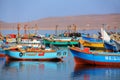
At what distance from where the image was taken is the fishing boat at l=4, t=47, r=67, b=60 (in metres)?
25.5

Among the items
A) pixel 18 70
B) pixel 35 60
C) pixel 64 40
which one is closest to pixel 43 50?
pixel 35 60

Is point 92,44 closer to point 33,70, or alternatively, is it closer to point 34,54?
point 34,54

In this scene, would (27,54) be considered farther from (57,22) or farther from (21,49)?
(57,22)

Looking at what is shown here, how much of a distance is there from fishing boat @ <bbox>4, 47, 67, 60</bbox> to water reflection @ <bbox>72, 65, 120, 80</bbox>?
7.80 ft

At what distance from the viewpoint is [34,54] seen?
25688mm

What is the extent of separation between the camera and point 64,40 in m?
44.2

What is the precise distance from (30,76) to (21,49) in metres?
5.79

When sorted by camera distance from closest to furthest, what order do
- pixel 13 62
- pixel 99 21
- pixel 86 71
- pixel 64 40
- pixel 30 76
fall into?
1. pixel 30 76
2. pixel 86 71
3. pixel 13 62
4. pixel 64 40
5. pixel 99 21

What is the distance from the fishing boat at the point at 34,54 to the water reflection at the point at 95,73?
2376 mm

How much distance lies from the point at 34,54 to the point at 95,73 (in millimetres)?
5719

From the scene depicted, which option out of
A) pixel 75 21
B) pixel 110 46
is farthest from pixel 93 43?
pixel 75 21

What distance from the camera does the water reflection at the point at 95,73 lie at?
65.5ft

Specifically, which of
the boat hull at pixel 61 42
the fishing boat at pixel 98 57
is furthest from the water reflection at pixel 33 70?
the boat hull at pixel 61 42

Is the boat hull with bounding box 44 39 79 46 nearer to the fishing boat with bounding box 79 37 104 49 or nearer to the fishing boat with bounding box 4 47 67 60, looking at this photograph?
the fishing boat with bounding box 79 37 104 49
